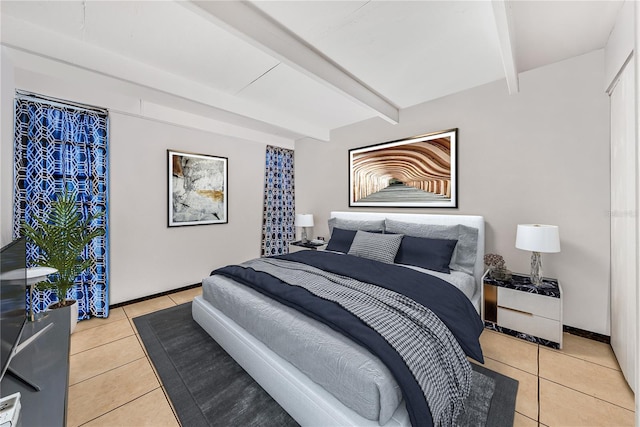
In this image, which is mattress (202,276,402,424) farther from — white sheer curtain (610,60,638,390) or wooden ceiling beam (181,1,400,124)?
wooden ceiling beam (181,1,400,124)

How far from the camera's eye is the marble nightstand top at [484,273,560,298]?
225 cm

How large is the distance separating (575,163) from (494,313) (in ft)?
5.22

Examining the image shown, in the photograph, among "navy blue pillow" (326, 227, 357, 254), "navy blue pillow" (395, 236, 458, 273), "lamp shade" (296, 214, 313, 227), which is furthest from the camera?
"lamp shade" (296, 214, 313, 227)

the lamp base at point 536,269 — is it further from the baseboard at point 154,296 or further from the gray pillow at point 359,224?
the baseboard at point 154,296

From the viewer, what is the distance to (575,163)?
7.76ft

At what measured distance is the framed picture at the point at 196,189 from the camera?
356cm

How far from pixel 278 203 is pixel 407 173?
2.40 m

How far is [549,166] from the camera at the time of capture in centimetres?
249

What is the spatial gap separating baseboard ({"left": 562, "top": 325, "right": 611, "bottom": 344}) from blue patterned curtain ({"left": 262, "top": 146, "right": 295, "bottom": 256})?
395cm

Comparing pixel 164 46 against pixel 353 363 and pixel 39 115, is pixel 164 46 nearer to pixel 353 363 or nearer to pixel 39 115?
pixel 39 115

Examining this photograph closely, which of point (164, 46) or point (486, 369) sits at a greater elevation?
point (164, 46)

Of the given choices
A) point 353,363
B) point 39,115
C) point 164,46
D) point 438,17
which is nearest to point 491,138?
point 438,17

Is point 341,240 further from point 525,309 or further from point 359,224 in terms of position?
point 525,309

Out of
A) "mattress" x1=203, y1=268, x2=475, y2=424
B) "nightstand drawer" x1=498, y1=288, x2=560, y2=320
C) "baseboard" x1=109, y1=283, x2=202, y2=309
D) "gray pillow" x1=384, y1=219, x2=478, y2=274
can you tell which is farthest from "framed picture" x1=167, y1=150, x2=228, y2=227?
"nightstand drawer" x1=498, y1=288, x2=560, y2=320
